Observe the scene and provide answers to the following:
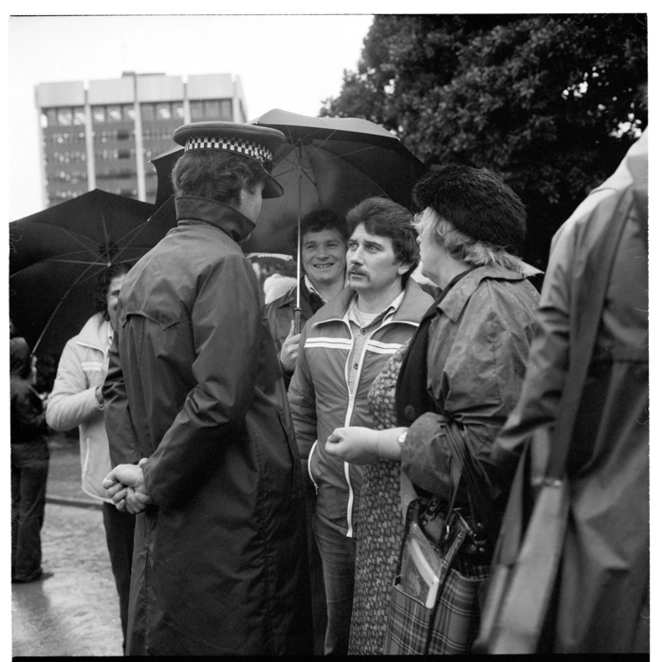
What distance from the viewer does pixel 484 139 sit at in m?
4.16

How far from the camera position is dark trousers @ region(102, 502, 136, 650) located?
10.8ft

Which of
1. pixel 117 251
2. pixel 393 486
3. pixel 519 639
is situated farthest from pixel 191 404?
pixel 117 251

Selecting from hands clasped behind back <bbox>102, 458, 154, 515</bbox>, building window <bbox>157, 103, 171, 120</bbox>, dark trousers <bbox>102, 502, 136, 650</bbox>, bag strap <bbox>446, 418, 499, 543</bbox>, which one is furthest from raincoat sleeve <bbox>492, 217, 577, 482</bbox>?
dark trousers <bbox>102, 502, 136, 650</bbox>

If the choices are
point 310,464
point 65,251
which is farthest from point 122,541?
point 65,251

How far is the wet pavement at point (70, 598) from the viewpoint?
3688 mm

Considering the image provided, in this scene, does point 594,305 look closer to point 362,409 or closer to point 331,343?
point 362,409

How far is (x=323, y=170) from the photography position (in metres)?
3.18

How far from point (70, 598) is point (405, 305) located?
3.27 m

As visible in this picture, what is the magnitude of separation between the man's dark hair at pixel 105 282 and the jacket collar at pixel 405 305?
1159mm

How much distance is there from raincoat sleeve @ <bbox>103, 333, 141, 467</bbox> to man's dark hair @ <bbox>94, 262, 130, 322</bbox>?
3.35 ft

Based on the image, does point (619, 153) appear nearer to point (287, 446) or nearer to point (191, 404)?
point (287, 446)

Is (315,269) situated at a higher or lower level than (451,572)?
higher

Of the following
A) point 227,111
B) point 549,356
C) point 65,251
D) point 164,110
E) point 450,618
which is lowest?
point 450,618

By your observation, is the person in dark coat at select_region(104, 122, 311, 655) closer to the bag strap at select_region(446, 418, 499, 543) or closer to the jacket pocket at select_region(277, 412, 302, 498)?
the jacket pocket at select_region(277, 412, 302, 498)
